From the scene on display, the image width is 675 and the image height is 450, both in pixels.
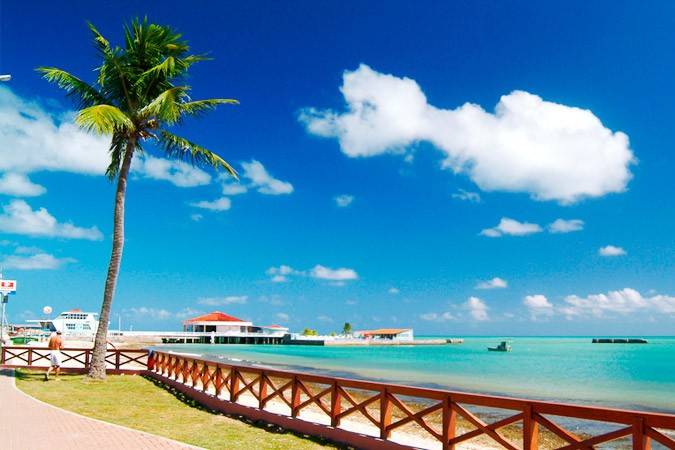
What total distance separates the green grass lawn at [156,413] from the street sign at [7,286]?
420 inches

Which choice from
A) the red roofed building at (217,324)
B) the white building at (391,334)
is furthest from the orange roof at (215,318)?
the white building at (391,334)

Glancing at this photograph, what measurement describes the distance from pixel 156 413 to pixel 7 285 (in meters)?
22.9

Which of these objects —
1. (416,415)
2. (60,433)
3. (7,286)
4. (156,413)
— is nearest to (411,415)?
(416,415)

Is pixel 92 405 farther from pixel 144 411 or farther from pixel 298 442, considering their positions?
pixel 298 442

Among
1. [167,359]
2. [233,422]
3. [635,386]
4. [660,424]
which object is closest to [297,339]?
[635,386]

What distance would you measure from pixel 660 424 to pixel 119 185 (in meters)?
20.7

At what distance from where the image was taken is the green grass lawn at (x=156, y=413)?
11617mm

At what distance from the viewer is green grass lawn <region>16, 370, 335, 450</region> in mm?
11617

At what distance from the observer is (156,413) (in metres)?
14.7

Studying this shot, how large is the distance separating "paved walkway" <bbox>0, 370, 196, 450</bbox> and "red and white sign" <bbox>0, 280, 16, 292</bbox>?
736 inches

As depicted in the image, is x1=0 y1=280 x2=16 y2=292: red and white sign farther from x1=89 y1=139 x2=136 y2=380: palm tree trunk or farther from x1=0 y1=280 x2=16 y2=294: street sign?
x1=89 y1=139 x2=136 y2=380: palm tree trunk

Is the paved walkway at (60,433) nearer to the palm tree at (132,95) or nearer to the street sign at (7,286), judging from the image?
the palm tree at (132,95)

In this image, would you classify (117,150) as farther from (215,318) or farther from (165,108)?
(215,318)

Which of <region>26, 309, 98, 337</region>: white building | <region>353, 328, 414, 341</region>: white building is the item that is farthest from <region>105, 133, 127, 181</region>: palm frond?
<region>353, 328, 414, 341</region>: white building
